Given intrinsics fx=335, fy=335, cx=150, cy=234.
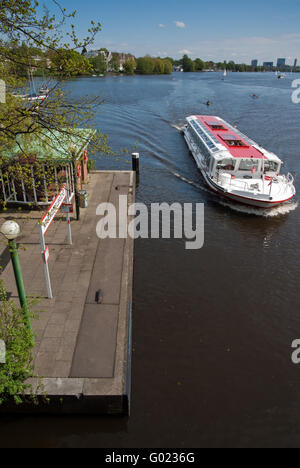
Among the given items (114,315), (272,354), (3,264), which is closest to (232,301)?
(272,354)

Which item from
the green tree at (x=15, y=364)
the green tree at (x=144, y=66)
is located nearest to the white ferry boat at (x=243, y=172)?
the green tree at (x=15, y=364)

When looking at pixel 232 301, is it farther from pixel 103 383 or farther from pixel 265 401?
pixel 103 383

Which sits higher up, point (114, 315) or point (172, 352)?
point (114, 315)

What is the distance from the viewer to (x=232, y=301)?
43.1 ft

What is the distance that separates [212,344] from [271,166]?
15957 millimetres

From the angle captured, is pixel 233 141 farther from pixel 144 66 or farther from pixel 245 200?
pixel 144 66

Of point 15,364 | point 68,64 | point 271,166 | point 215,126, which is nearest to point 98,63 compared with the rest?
point 215,126

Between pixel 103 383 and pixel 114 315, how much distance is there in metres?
2.52

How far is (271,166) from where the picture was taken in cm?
2309

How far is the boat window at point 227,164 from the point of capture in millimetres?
22984

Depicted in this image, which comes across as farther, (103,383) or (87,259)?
(87,259)

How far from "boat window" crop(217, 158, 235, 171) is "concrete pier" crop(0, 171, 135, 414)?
1072cm

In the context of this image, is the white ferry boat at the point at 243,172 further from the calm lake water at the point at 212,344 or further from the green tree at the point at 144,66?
the green tree at the point at 144,66

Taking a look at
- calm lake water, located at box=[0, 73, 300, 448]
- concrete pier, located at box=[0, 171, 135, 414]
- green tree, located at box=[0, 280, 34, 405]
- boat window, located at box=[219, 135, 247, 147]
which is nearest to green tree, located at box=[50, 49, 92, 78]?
concrete pier, located at box=[0, 171, 135, 414]
